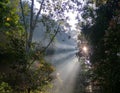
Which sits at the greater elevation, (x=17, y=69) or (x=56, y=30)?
(x=56, y=30)

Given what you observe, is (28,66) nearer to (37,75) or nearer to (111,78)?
(37,75)

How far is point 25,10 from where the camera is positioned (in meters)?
20.7

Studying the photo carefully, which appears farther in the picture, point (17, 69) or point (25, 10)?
point (25, 10)

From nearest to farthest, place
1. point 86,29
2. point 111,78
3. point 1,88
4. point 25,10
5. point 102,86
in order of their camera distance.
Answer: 1. point 111,78
2. point 102,86
3. point 1,88
4. point 25,10
5. point 86,29

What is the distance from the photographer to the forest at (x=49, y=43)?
14.8 metres

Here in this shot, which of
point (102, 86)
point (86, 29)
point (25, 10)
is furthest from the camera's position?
point (86, 29)

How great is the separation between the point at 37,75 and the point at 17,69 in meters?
1.39

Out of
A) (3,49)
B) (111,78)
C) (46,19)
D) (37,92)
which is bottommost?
(37,92)

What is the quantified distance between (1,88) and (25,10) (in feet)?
19.2

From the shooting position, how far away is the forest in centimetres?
1484

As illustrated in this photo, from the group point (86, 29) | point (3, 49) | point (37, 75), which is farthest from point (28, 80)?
point (86, 29)

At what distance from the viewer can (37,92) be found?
747 inches

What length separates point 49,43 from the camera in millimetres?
21188

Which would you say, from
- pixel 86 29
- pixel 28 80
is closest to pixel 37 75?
pixel 28 80
